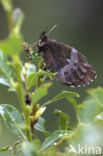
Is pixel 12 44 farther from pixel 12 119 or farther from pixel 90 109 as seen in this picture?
pixel 12 119

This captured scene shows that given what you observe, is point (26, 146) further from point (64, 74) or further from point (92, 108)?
point (64, 74)

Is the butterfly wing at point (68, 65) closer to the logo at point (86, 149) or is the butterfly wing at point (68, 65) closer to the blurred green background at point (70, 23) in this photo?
the logo at point (86, 149)

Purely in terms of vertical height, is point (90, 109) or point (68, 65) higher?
point (68, 65)

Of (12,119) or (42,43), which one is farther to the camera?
(42,43)

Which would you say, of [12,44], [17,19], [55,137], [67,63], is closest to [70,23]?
[67,63]

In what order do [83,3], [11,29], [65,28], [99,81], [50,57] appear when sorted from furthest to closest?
[83,3] → [65,28] → [99,81] → [50,57] → [11,29]

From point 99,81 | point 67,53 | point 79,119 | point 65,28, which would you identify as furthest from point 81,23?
point 79,119
